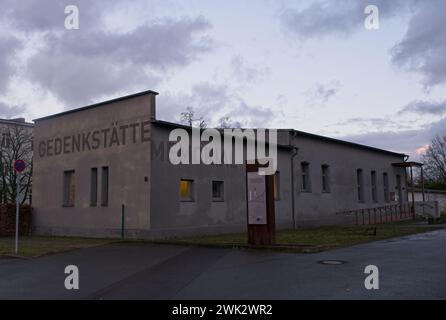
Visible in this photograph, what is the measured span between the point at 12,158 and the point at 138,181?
20.9 meters

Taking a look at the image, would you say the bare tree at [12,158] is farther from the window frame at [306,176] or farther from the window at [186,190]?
the window frame at [306,176]

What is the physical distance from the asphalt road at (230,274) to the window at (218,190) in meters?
7.73

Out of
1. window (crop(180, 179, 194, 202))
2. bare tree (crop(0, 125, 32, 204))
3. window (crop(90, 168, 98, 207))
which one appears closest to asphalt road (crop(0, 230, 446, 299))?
window (crop(180, 179, 194, 202))

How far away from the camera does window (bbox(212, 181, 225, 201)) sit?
21609 mm

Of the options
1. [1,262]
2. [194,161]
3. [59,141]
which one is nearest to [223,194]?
[194,161]

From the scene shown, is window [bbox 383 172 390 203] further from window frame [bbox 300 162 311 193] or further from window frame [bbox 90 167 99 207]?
window frame [bbox 90 167 99 207]

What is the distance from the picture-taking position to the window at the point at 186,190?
1988 centimetres

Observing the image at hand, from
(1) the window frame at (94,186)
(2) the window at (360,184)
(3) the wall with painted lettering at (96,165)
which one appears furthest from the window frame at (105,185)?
(2) the window at (360,184)

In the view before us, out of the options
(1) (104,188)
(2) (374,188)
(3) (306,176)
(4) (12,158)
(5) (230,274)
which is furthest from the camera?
(4) (12,158)

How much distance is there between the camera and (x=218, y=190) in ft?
71.8

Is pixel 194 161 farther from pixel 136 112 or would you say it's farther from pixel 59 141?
pixel 59 141

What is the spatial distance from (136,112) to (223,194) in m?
5.72

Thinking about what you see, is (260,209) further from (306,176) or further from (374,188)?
(374,188)

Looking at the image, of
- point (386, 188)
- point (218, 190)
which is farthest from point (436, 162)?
point (218, 190)
